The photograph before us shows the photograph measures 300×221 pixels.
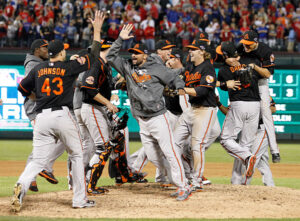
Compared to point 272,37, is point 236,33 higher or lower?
higher

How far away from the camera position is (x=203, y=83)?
301 inches

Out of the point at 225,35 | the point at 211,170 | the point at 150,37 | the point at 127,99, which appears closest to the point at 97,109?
the point at 211,170

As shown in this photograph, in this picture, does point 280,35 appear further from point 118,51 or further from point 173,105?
point 118,51

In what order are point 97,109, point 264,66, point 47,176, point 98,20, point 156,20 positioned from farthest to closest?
point 156,20
point 264,66
point 47,176
point 97,109
point 98,20

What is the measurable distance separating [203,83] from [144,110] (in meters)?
1.03

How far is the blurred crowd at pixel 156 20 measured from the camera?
19141mm

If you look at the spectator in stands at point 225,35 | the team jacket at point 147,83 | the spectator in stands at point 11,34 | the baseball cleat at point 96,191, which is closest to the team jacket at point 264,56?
the team jacket at point 147,83

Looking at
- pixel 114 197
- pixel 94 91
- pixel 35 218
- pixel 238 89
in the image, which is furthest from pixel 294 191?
pixel 35 218

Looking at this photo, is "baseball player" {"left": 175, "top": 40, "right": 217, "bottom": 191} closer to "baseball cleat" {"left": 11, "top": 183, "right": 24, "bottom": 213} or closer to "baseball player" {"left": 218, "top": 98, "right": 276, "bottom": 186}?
"baseball player" {"left": 218, "top": 98, "right": 276, "bottom": 186}

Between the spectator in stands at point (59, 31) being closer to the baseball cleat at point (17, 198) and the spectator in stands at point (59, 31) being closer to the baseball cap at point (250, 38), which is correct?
the baseball cap at point (250, 38)

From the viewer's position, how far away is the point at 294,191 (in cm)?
795

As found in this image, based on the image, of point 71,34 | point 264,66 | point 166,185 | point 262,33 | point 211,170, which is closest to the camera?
point 166,185

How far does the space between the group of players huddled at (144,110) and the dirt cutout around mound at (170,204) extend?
0.22 m

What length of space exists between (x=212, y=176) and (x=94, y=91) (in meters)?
4.03
